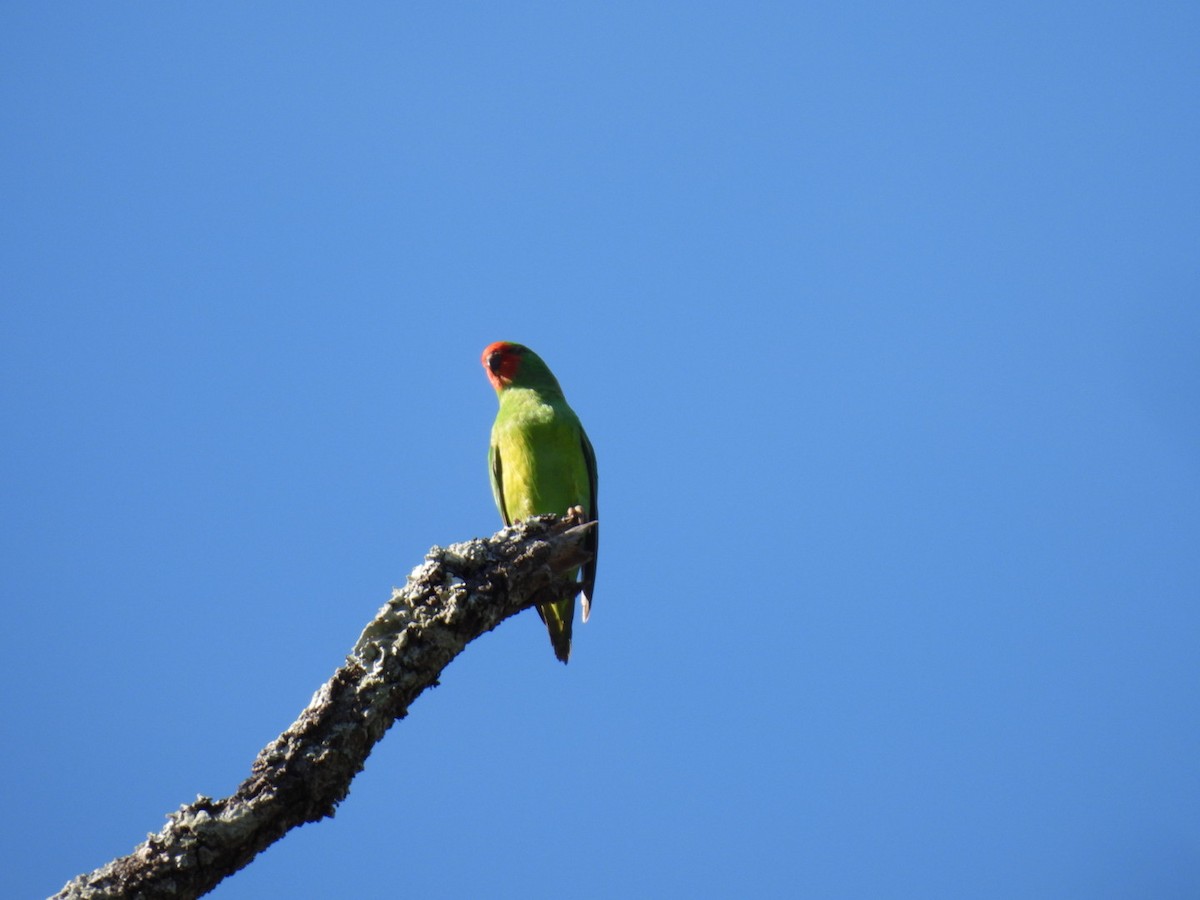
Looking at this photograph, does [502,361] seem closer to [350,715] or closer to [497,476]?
[497,476]

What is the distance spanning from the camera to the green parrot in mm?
A: 7473

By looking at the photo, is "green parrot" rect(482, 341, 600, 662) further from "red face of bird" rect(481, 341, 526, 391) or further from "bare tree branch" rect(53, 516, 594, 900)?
"bare tree branch" rect(53, 516, 594, 900)

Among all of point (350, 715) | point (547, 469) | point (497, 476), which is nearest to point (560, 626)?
point (547, 469)

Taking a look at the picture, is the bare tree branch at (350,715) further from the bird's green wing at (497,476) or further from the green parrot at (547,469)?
the bird's green wing at (497,476)

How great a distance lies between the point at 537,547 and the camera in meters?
4.55

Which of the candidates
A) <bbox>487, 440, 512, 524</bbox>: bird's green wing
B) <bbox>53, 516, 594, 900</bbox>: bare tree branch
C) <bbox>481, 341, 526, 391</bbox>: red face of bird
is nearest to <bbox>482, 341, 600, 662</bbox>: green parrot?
<bbox>487, 440, 512, 524</bbox>: bird's green wing

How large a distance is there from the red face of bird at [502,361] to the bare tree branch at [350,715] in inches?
158

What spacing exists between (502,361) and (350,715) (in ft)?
17.9

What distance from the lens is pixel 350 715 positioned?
11.5 ft

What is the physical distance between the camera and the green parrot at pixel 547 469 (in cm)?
747

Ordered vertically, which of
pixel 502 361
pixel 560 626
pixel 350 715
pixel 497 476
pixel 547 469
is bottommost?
pixel 350 715

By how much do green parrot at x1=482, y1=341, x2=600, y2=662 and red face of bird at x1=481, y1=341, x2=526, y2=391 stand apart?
1.66 feet

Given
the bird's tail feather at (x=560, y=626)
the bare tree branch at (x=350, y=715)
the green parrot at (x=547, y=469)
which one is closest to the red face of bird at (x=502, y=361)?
the green parrot at (x=547, y=469)

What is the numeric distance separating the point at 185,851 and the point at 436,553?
1.49m
